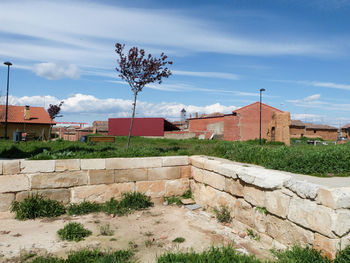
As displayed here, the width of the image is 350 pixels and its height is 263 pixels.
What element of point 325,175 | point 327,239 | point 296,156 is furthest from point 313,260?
point 296,156

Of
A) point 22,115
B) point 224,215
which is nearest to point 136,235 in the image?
point 224,215

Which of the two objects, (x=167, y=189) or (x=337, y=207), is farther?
(x=167, y=189)

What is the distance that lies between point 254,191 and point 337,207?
5.15ft

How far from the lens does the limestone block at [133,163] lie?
20.1 feet

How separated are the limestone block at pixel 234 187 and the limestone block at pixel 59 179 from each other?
10.2 feet

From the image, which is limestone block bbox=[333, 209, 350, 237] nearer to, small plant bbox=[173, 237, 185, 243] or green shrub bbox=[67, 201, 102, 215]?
small plant bbox=[173, 237, 185, 243]

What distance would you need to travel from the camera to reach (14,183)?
539cm

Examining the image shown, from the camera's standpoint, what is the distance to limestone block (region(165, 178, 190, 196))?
6633 mm

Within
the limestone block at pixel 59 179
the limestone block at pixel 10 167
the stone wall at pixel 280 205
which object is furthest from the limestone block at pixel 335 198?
the limestone block at pixel 10 167

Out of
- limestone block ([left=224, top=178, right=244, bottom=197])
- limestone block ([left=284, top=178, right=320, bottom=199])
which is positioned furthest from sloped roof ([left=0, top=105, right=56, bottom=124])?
limestone block ([left=284, top=178, right=320, bottom=199])

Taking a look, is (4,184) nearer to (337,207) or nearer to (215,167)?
(215,167)

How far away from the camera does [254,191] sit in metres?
4.60

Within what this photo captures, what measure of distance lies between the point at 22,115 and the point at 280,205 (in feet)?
95.4

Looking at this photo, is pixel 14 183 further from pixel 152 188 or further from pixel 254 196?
pixel 254 196
